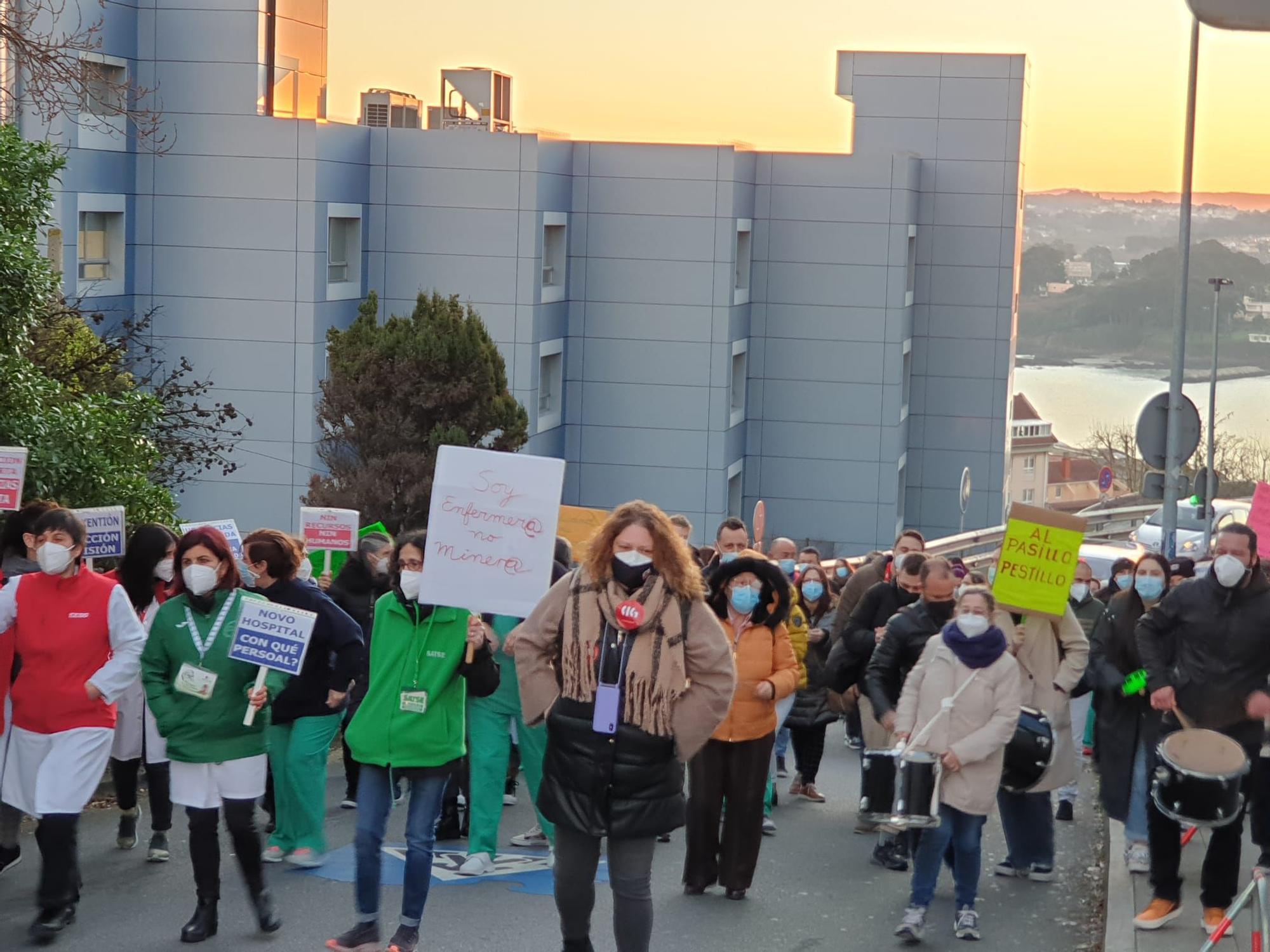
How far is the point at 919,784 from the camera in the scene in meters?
8.24

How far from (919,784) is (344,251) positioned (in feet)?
127

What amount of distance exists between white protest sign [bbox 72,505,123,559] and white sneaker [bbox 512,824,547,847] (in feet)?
8.99

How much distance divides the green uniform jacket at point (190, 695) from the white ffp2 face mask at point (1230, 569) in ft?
14.3

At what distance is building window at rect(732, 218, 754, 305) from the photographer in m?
50.6

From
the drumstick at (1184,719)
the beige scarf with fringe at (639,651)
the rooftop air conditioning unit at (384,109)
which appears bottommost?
the drumstick at (1184,719)

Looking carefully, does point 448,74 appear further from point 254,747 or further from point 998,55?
point 254,747

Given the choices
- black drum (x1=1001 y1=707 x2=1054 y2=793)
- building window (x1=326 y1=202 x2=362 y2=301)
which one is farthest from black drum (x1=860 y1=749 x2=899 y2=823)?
building window (x1=326 y1=202 x2=362 y2=301)

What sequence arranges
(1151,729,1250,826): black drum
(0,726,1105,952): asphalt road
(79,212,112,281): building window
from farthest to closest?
1. (79,212,112,281): building window
2. (0,726,1105,952): asphalt road
3. (1151,729,1250,826): black drum

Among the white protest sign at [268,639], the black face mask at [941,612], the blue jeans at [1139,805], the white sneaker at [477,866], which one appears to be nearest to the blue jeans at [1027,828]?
the blue jeans at [1139,805]

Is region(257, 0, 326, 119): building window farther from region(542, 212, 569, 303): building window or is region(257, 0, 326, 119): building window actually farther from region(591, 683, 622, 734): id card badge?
region(591, 683, 622, 734): id card badge

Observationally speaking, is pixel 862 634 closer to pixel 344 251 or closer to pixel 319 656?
pixel 319 656

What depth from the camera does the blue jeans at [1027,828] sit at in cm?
952

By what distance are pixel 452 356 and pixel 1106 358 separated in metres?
95.7

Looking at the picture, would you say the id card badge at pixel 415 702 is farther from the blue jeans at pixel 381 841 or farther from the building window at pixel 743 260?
the building window at pixel 743 260
